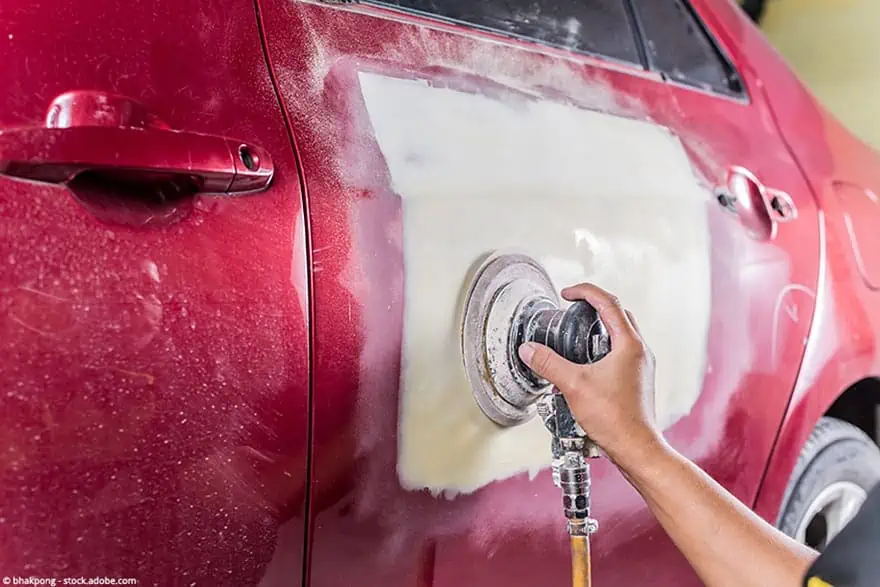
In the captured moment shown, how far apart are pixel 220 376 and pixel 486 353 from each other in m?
0.34

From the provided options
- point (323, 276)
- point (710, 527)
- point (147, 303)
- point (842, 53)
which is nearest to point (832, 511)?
point (710, 527)

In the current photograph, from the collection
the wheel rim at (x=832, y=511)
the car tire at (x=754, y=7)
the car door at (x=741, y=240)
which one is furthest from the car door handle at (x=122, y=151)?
the car tire at (x=754, y=7)

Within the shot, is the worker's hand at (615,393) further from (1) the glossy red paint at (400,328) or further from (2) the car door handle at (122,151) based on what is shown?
(2) the car door handle at (122,151)

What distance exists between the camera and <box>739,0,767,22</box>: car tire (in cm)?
340

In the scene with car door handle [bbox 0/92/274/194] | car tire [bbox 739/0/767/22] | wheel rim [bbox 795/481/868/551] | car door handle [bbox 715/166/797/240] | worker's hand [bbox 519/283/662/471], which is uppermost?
car tire [bbox 739/0/767/22]

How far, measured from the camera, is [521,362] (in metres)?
1.06

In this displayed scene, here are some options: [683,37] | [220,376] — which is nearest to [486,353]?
[220,376]

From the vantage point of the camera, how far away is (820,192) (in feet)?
5.59

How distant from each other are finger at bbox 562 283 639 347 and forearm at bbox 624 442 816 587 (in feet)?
0.43

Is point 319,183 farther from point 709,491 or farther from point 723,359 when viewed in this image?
point 723,359

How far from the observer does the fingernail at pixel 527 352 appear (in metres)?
1.02

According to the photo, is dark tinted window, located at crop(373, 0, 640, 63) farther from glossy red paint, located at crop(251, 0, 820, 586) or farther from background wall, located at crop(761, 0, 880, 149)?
background wall, located at crop(761, 0, 880, 149)

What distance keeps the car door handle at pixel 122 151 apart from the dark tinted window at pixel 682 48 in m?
0.97

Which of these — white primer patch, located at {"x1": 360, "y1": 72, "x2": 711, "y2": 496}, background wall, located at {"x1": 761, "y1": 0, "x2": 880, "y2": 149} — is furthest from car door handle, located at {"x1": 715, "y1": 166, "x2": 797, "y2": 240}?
background wall, located at {"x1": 761, "y1": 0, "x2": 880, "y2": 149}
